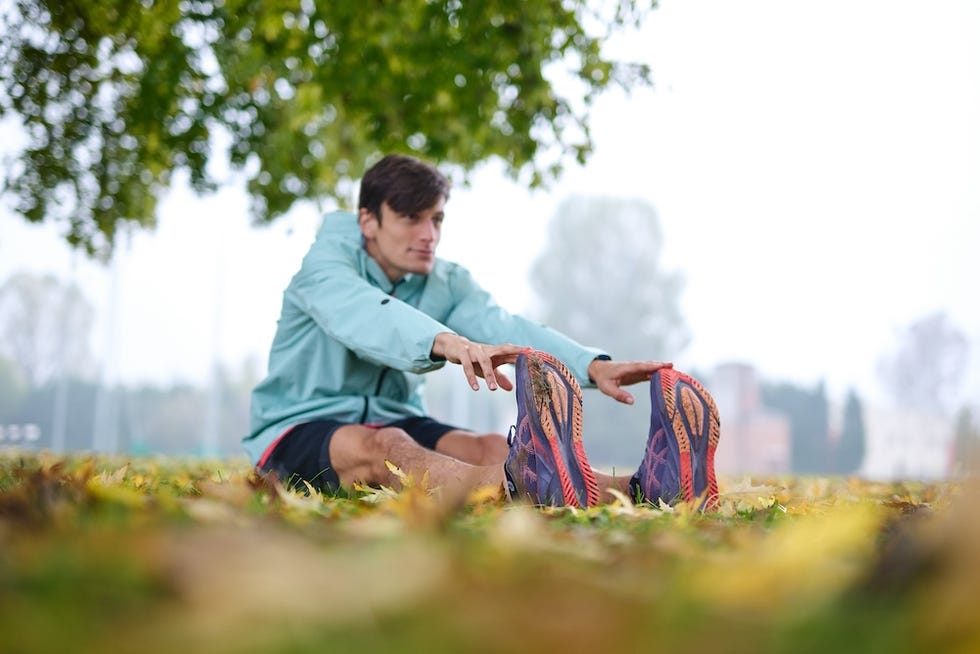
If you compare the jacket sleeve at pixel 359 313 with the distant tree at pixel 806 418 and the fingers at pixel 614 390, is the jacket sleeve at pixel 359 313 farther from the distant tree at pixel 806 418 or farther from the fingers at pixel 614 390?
the distant tree at pixel 806 418

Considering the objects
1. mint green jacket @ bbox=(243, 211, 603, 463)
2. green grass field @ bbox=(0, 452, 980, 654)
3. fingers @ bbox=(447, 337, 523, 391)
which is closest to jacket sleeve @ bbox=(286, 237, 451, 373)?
mint green jacket @ bbox=(243, 211, 603, 463)

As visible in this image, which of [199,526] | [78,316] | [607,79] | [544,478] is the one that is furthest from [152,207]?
[78,316]

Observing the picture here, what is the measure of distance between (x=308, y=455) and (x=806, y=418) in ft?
68.2

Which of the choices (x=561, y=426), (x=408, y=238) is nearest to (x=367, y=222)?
(x=408, y=238)

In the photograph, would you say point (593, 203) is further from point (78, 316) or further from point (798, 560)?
point (798, 560)

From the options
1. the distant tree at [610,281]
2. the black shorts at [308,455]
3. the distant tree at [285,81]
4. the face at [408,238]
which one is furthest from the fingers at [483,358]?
the distant tree at [610,281]

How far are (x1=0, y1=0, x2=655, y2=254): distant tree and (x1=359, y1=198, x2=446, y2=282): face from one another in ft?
7.07

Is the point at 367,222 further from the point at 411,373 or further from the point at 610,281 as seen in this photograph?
the point at 610,281

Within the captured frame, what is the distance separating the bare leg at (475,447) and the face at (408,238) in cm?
58

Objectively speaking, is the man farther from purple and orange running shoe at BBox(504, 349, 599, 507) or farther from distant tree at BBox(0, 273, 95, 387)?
distant tree at BBox(0, 273, 95, 387)

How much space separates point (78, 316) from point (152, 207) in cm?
958

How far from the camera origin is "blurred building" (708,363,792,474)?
21656 mm

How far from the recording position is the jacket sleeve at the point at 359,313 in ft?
8.21

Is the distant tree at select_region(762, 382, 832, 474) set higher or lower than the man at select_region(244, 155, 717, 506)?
lower
